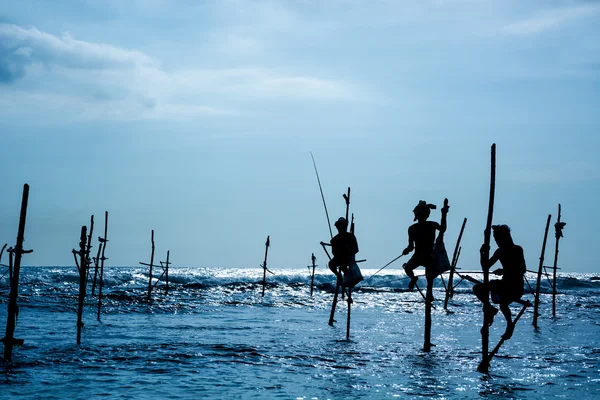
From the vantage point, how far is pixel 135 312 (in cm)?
3005

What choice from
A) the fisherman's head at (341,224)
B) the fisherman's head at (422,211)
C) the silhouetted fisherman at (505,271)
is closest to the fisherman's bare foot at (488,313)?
the silhouetted fisherman at (505,271)

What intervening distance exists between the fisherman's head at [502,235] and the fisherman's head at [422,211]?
264 cm

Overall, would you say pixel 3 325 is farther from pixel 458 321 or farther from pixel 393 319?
pixel 458 321

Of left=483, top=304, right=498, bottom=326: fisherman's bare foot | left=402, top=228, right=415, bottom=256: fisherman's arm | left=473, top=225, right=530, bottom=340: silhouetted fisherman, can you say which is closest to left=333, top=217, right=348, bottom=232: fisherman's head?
left=402, top=228, right=415, bottom=256: fisherman's arm

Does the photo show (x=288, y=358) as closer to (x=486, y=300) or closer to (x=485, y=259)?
(x=486, y=300)

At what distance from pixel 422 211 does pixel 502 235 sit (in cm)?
281

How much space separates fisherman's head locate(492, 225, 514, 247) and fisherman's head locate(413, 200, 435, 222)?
2.64 meters

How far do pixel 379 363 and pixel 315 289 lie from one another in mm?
41089

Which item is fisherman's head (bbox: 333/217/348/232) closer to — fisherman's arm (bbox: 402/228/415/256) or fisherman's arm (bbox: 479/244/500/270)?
fisherman's arm (bbox: 402/228/415/256)

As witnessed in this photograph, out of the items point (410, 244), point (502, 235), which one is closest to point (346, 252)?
point (410, 244)

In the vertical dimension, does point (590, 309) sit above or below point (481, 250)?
below

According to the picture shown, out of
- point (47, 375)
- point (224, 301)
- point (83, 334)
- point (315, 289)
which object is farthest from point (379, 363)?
point (315, 289)

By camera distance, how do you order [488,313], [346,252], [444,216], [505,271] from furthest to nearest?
1. [346,252]
2. [444,216]
3. [505,271]
4. [488,313]

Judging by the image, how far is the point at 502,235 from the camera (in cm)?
1181
